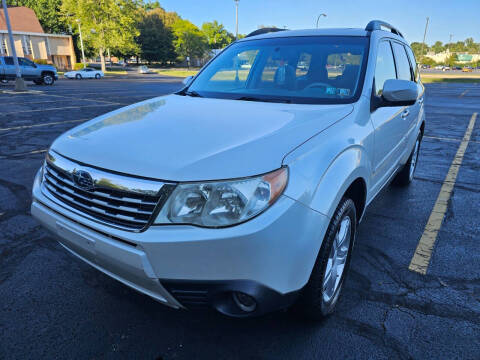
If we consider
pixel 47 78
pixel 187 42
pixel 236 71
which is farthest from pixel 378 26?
pixel 187 42

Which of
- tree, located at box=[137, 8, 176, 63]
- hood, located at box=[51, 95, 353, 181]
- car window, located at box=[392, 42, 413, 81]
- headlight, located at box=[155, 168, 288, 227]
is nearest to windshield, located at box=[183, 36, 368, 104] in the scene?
hood, located at box=[51, 95, 353, 181]

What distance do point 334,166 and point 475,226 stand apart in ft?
8.67

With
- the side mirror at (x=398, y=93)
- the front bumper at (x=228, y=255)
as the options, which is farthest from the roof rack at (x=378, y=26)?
the front bumper at (x=228, y=255)

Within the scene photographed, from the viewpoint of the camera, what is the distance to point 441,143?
7727mm

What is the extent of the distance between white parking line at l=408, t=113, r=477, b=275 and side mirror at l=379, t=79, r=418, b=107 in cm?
134

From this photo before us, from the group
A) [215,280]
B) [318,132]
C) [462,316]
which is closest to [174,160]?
[215,280]

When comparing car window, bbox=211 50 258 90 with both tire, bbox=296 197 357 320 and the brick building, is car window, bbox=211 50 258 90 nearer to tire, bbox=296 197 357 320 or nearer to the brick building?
tire, bbox=296 197 357 320

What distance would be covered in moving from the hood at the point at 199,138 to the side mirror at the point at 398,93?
381 millimetres

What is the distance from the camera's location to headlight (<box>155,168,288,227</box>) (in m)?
1.61

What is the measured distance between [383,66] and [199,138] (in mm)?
2016

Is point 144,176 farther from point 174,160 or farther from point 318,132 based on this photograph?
point 318,132

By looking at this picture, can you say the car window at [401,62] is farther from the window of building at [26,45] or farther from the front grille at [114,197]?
the window of building at [26,45]

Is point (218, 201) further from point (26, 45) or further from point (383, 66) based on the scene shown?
point (26, 45)

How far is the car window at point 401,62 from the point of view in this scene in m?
3.62
